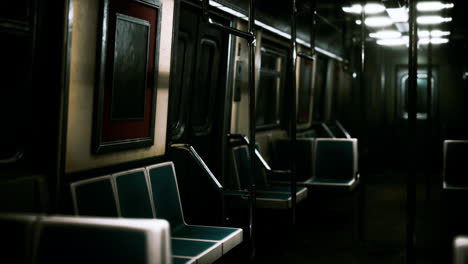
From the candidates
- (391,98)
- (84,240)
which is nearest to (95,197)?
(84,240)

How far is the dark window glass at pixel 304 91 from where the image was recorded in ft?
29.7

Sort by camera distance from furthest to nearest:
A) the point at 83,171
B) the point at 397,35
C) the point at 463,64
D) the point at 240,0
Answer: the point at 463,64 < the point at 397,35 < the point at 240,0 < the point at 83,171

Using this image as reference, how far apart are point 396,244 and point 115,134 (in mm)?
3396

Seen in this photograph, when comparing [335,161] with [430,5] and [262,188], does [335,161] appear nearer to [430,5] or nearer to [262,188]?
[262,188]

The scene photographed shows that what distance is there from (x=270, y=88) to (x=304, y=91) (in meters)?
1.80

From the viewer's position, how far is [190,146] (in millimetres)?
4504

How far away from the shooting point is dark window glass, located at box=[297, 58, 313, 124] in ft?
29.7

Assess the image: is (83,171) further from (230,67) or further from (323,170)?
(323,170)

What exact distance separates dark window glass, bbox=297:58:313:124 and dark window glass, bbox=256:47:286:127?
46.1 inches

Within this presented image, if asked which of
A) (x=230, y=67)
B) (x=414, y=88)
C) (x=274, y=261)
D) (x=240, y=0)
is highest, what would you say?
(x=240, y=0)

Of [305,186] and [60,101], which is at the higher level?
[60,101]

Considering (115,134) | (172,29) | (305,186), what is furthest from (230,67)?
(115,134)

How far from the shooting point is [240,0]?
5375 mm

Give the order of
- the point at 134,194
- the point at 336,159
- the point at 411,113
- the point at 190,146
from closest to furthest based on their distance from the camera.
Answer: the point at 411,113
the point at 134,194
the point at 190,146
the point at 336,159
